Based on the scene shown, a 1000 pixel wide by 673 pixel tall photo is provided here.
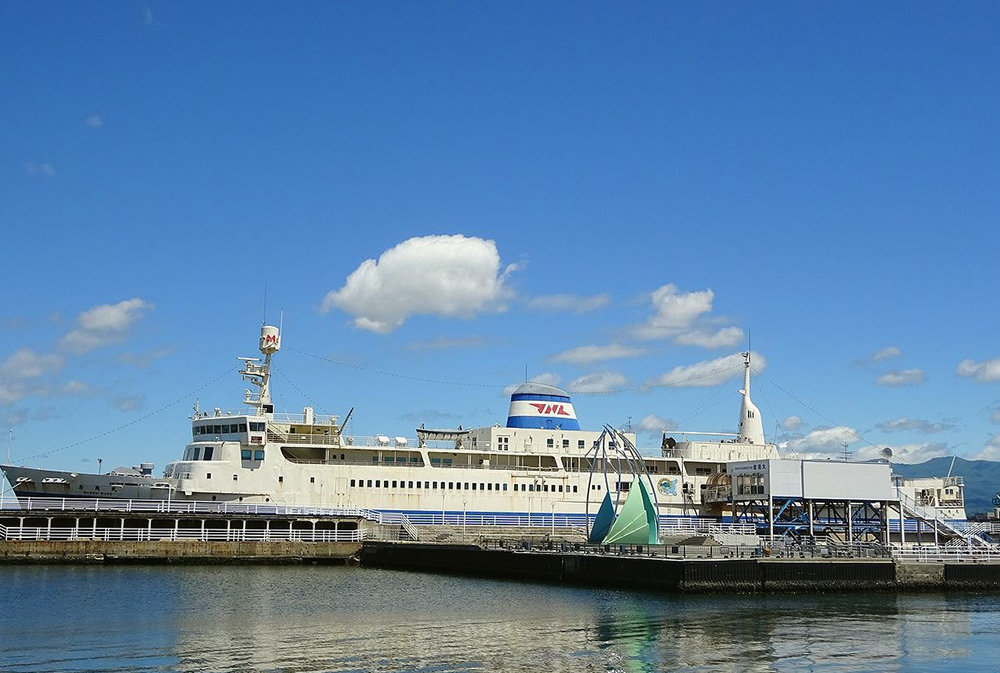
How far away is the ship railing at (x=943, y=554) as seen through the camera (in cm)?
4316

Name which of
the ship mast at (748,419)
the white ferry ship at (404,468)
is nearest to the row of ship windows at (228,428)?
the white ferry ship at (404,468)

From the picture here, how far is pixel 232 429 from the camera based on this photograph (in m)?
55.3

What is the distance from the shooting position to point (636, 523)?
4300 cm

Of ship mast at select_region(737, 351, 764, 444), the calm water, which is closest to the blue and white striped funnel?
ship mast at select_region(737, 351, 764, 444)

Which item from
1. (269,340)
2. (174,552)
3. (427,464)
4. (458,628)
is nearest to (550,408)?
(427,464)

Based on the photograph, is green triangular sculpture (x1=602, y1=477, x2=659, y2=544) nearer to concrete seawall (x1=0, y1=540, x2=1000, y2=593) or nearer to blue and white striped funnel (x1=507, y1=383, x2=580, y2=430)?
concrete seawall (x1=0, y1=540, x2=1000, y2=593)

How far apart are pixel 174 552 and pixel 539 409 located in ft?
79.1

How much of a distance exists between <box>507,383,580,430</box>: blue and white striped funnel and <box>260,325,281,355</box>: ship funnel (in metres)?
15.1

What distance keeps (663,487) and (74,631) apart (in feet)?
140

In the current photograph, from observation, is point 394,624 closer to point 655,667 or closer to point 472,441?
point 655,667

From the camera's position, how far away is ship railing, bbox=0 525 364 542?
4902 centimetres

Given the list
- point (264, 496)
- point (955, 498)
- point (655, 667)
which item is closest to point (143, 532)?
point (264, 496)

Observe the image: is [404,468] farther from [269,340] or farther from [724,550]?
[724,550]

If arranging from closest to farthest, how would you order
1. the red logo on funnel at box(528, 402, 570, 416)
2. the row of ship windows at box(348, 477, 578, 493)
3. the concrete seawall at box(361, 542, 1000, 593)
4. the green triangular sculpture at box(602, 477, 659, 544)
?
1. the concrete seawall at box(361, 542, 1000, 593)
2. the green triangular sculpture at box(602, 477, 659, 544)
3. the row of ship windows at box(348, 477, 578, 493)
4. the red logo on funnel at box(528, 402, 570, 416)
